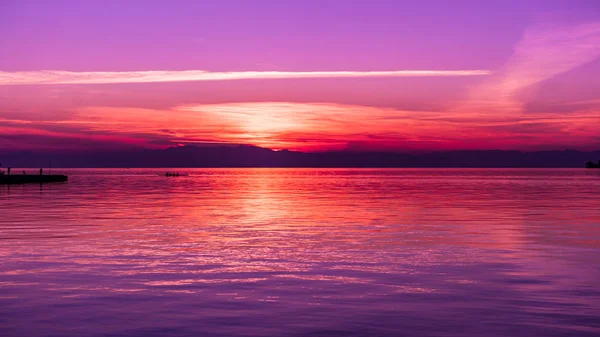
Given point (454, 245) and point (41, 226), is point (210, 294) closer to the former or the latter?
point (454, 245)

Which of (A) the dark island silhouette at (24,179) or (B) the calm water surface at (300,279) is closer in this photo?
(B) the calm water surface at (300,279)

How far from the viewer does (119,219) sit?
38.5m

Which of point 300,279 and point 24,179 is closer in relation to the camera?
point 300,279

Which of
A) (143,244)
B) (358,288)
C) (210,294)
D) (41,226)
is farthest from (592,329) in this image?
(41,226)

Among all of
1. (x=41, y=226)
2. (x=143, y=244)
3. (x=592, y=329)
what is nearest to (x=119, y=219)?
(x=41, y=226)

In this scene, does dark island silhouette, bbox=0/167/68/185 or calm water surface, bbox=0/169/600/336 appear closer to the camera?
calm water surface, bbox=0/169/600/336

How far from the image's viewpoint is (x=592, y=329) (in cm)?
1258

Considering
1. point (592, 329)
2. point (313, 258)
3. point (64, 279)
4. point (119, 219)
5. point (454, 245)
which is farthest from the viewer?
point (119, 219)

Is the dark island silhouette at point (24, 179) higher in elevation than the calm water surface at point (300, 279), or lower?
lower

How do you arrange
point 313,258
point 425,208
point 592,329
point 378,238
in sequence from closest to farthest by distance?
1. point 592,329
2. point 313,258
3. point 378,238
4. point 425,208

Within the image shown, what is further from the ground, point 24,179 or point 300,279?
point 300,279

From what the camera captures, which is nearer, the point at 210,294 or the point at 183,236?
the point at 210,294

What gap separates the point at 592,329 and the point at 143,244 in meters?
18.7

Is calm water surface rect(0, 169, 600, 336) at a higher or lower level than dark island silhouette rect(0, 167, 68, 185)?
higher
